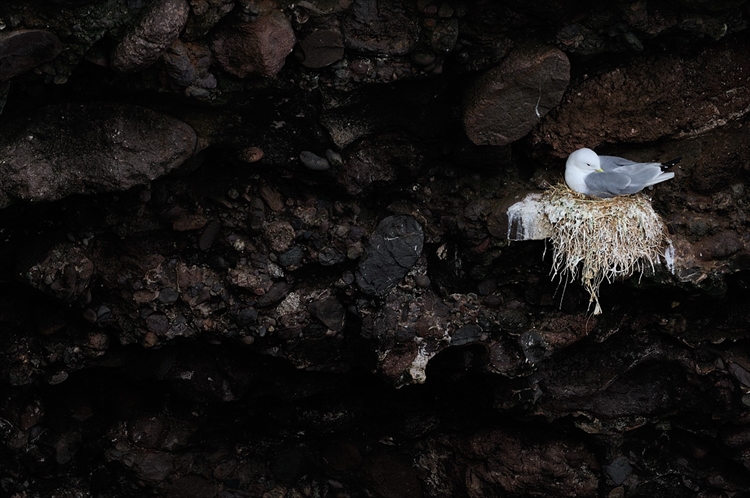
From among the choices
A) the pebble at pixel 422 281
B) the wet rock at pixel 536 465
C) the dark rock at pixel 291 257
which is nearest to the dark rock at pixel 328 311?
the dark rock at pixel 291 257

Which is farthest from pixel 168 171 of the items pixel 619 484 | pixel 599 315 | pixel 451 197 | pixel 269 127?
pixel 619 484

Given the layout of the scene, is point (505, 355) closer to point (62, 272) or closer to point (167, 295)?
point (167, 295)

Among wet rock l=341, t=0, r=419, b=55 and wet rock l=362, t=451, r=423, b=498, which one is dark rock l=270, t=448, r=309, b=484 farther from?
wet rock l=341, t=0, r=419, b=55

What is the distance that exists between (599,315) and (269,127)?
7.86ft

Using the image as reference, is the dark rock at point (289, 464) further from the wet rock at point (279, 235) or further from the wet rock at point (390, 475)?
the wet rock at point (279, 235)

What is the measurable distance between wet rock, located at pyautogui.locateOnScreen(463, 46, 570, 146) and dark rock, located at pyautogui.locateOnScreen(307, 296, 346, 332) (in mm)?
1352

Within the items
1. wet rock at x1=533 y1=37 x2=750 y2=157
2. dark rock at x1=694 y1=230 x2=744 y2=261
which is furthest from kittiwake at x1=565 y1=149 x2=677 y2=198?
dark rock at x1=694 y1=230 x2=744 y2=261

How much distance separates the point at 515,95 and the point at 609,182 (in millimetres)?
727

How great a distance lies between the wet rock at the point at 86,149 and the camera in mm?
3830

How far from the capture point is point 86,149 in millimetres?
3963

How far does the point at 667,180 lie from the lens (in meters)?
4.68

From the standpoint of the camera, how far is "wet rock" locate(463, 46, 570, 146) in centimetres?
421

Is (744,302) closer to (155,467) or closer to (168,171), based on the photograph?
(168,171)

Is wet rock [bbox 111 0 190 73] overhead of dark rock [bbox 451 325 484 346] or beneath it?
overhead
